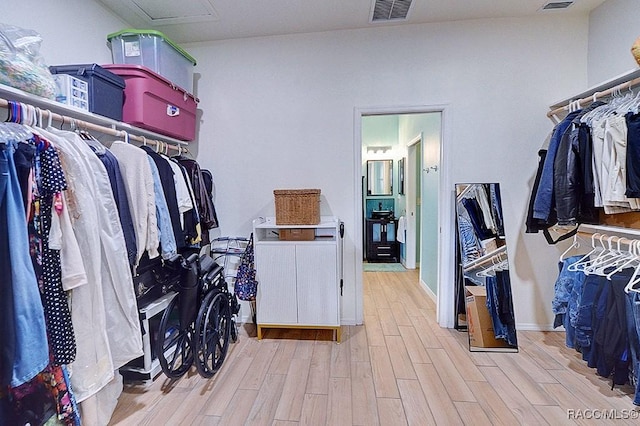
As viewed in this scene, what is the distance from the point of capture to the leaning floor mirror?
7.68 feet

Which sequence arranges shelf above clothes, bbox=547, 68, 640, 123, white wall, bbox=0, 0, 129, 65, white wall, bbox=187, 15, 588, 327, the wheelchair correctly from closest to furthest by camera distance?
white wall, bbox=0, 0, 129, 65, shelf above clothes, bbox=547, 68, 640, 123, the wheelchair, white wall, bbox=187, 15, 588, 327

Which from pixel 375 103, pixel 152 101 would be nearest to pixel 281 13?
pixel 375 103

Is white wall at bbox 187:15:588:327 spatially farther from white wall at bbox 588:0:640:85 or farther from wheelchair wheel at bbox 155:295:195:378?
wheelchair wheel at bbox 155:295:195:378

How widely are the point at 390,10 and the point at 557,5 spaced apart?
133cm

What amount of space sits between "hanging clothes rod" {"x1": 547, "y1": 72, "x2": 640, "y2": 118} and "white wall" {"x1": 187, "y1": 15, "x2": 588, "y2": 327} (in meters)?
0.20

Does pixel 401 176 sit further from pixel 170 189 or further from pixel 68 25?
pixel 68 25

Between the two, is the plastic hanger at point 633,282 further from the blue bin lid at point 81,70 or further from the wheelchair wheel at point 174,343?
the blue bin lid at point 81,70

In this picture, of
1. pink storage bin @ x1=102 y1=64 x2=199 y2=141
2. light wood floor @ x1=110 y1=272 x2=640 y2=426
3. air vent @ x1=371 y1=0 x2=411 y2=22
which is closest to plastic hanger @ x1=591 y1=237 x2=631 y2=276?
light wood floor @ x1=110 y1=272 x2=640 y2=426

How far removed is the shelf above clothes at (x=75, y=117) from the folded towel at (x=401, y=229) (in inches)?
144

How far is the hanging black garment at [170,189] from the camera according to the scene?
6.39ft

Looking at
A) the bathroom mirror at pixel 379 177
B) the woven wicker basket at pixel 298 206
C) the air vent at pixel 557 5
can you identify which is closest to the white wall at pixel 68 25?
the woven wicker basket at pixel 298 206

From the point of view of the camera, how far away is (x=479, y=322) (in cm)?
237

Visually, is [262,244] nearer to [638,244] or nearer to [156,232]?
[156,232]

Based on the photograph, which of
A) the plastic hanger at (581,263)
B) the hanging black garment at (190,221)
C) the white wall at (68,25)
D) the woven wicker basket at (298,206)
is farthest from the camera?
the woven wicker basket at (298,206)
